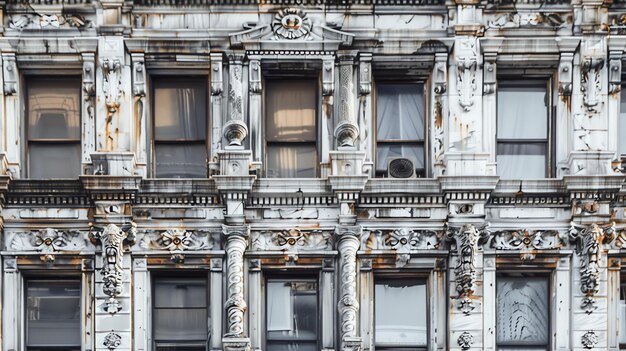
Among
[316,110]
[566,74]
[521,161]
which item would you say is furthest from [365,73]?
[566,74]

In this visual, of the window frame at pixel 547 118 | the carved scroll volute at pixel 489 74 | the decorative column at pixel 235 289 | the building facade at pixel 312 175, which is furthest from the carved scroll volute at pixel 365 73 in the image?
the decorative column at pixel 235 289

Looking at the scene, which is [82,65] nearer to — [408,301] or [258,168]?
[258,168]

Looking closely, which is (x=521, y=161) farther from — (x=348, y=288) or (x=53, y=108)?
(x=53, y=108)

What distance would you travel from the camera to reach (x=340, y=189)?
28656 mm

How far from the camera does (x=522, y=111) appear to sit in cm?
2991

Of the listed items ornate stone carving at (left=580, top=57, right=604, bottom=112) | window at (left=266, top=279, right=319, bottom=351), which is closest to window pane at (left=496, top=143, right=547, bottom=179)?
ornate stone carving at (left=580, top=57, right=604, bottom=112)

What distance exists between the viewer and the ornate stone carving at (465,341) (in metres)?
28.4

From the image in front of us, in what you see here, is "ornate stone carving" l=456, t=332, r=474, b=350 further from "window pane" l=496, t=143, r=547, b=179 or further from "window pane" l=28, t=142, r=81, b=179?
"window pane" l=28, t=142, r=81, b=179

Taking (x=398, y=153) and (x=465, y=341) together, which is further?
(x=398, y=153)

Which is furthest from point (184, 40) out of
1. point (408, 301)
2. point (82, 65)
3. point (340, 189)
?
point (408, 301)

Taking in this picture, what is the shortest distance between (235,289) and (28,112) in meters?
5.01

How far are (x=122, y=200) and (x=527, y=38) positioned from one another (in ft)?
24.8

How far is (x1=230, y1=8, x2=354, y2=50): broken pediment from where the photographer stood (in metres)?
29.3

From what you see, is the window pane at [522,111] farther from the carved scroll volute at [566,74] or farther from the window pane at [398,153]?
the window pane at [398,153]
